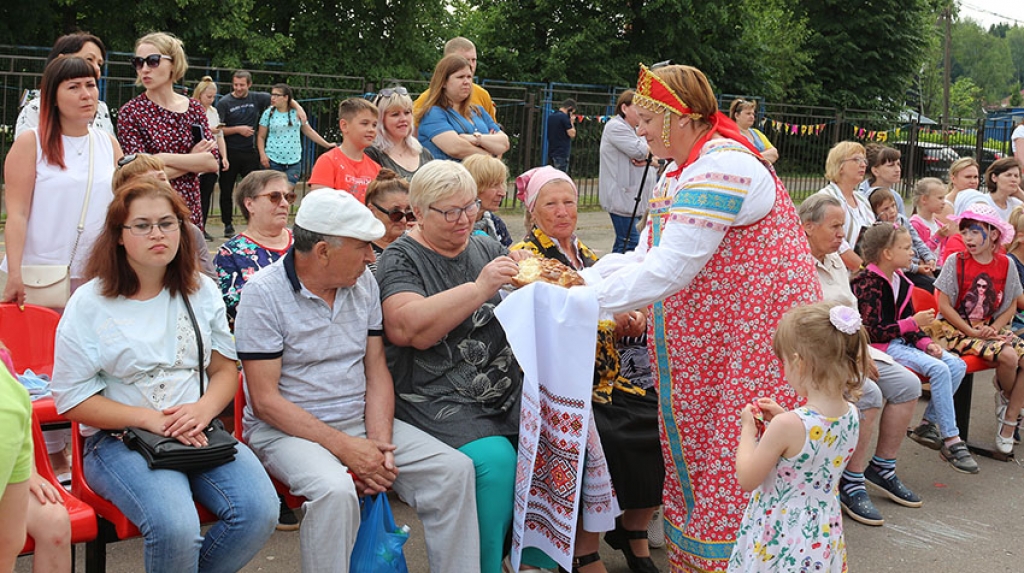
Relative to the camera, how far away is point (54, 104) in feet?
14.6

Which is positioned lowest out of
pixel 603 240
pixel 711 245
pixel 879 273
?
pixel 603 240

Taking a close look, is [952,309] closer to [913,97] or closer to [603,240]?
[603,240]

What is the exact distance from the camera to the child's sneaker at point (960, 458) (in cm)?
568

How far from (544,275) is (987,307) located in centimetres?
377

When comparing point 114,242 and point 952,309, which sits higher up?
point 114,242

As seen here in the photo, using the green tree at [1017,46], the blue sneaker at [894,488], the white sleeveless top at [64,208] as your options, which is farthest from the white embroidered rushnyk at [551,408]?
the green tree at [1017,46]

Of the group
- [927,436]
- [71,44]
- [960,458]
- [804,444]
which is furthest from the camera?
[927,436]

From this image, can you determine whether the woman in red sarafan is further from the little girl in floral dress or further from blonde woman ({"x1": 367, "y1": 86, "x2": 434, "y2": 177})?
blonde woman ({"x1": 367, "y1": 86, "x2": 434, "y2": 177})

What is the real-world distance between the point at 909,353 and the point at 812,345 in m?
2.73

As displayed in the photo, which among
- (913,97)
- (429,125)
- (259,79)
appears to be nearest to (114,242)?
(429,125)

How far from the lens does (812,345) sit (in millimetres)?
3182

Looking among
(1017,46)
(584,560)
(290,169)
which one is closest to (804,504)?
(584,560)

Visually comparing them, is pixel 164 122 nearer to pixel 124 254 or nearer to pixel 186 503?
pixel 124 254

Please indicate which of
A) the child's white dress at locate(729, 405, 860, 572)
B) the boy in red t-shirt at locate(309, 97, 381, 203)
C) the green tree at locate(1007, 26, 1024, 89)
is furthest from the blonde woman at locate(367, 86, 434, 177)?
the green tree at locate(1007, 26, 1024, 89)
